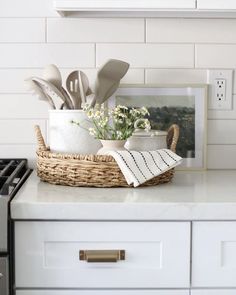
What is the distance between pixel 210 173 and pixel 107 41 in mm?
567

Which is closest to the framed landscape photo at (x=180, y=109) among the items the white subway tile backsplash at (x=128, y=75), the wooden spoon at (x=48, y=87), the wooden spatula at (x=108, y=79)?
the white subway tile backsplash at (x=128, y=75)

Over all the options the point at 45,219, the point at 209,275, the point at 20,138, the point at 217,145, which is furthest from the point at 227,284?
the point at 20,138

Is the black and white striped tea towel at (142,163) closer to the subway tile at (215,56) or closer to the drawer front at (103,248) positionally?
the drawer front at (103,248)

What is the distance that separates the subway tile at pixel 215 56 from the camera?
1.84m

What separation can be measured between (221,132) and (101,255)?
0.79m

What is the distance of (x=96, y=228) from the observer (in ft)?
4.16

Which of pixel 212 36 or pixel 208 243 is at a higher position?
pixel 212 36

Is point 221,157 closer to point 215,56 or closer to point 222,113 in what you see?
point 222,113

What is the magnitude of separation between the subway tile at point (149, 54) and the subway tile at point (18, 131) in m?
0.31

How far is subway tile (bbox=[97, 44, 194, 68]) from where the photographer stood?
6.00 ft

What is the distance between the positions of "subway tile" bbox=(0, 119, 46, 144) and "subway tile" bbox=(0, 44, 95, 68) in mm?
191

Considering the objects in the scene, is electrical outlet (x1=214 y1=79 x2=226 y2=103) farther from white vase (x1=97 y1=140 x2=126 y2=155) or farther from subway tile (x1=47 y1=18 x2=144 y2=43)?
white vase (x1=97 y1=140 x2=126 y2=155)

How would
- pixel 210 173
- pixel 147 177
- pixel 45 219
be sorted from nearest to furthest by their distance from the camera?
1. pixel 45 219
2. pixel 147 177
3. pixel 210 173

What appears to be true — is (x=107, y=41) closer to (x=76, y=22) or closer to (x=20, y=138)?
(x=76, y=22)
